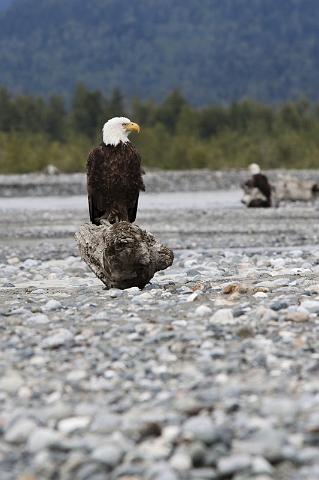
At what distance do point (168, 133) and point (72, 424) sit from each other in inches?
2452

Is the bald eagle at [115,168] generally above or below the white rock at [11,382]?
above

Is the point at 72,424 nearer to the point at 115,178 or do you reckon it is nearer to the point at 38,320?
the point at 38,320

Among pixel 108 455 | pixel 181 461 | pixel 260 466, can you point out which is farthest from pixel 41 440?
pixel 260 466

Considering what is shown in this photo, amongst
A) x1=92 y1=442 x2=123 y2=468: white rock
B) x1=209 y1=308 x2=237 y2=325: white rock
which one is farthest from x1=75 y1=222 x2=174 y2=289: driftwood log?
x1=92 y1=442 x2=123 y2=468: white rock

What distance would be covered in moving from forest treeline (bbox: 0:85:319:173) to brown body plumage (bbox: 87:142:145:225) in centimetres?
3772

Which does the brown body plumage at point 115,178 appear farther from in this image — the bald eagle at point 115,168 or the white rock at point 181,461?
the white rock at point 181,461

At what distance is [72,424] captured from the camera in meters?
3.82

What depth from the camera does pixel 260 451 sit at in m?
3.46

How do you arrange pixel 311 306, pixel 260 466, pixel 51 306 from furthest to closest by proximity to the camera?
1. pixel 51 306
2. pixel 311 306
3. pixel 260 466

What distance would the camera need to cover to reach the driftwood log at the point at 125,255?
24.5 ft

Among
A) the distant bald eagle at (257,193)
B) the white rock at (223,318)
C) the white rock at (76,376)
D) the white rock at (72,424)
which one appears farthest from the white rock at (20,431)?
the distant bald eagle at (257,193)

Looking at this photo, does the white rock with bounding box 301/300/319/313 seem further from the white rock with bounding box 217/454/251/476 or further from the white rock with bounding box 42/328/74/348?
the white rock with bounding box 217/454/251/476

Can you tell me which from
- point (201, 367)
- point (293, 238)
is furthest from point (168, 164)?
point (201, 367)

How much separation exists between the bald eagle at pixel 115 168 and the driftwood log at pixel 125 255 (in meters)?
0.83
